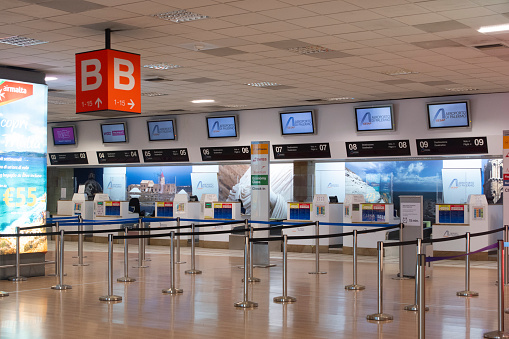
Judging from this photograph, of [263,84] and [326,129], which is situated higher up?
[263,84]

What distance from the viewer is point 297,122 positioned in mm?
18188

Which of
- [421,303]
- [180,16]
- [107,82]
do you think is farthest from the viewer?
[107,82]

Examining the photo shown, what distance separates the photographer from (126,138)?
21.2 meters

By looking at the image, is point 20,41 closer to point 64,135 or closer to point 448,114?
point 448,114

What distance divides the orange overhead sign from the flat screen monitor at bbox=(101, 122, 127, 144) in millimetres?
11018

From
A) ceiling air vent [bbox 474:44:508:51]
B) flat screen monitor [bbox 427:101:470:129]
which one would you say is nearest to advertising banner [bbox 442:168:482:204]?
flat screen monitor [bbox 427:101:470:129]

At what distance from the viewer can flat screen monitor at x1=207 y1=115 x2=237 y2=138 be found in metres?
19.2

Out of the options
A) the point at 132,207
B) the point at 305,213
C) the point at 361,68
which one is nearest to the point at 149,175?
the point at 132,207

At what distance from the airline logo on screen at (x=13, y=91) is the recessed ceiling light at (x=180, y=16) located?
4.34 m

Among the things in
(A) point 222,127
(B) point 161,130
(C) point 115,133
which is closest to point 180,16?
(A) point 222,127

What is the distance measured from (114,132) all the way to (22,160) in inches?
369

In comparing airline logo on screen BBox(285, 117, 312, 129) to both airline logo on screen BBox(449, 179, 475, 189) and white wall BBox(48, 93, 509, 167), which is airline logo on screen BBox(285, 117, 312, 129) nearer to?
white wall BBox(48, 93, 509, 167)

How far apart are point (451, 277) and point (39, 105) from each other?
26.7 ft

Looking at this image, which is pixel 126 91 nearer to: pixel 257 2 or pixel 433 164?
pixel 257 2
